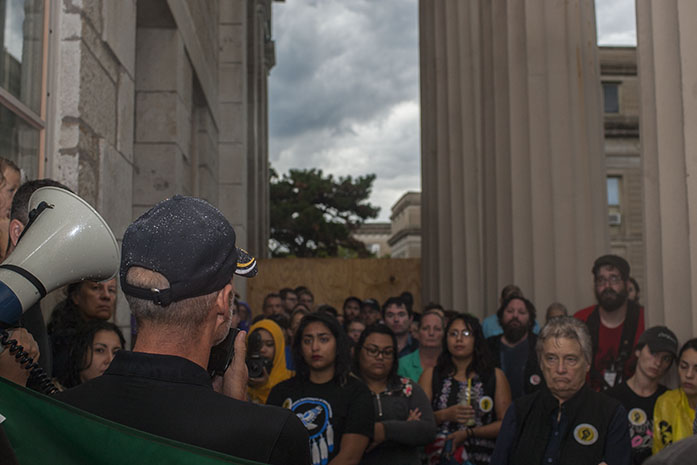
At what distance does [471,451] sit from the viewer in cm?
513

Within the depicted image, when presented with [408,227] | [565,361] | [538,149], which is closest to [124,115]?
[565,361]

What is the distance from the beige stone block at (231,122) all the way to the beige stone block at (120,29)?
856 centimetres

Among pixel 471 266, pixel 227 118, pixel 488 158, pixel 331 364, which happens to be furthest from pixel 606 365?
pixel 227 118

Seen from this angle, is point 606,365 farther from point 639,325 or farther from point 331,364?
point 331,364

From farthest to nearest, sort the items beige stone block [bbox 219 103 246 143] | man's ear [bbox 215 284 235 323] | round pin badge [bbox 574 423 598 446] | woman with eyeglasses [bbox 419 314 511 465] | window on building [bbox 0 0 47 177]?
beige stone block [bbox 219 103 246 143] → woman with eyeglasses [bbox 419 314 511 465] → round pin badge [bbox 574 423 598 446] → window on building [bbox 0 0 47 177] → man's ear [bbox 215 284 235 323]

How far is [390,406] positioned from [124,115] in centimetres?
273

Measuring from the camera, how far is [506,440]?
13.2ft

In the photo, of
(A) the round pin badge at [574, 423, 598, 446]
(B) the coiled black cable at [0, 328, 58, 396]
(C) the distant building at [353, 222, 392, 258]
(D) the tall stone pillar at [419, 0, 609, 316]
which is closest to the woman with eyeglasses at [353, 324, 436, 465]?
(A) the round pin badge at [574, 423, 598, 446]

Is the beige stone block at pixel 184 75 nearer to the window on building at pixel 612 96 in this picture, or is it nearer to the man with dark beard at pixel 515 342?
the man with dark beard at pixel 515 342

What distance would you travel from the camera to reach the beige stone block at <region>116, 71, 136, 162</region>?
5.04m

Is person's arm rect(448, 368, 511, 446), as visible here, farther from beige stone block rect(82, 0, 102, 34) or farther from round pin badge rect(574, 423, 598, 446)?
beige stone block rect(82, 0, 102, 34)

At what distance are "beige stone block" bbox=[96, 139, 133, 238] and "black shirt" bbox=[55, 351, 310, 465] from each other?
123 inches

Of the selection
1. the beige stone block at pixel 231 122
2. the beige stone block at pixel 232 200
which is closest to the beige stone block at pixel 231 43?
the beige stone block at pixel 231 122

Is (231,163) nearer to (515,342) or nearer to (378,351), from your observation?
(515,342)
